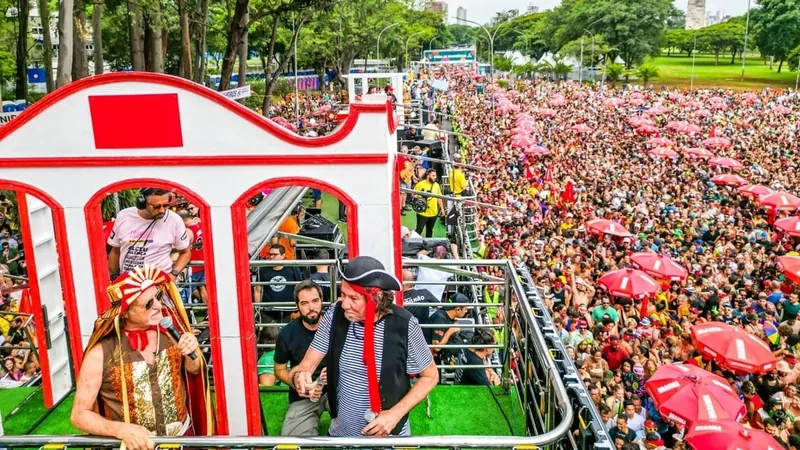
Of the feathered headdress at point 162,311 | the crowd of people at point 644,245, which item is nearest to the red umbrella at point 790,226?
the crowd of people at point 644,245

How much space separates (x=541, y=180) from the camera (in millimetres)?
22656

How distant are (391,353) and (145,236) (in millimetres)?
2770

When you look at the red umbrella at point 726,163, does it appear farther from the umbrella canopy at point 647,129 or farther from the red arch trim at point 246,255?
the red arch trim at point 246,255

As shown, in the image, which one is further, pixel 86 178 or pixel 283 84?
pixel 283 84

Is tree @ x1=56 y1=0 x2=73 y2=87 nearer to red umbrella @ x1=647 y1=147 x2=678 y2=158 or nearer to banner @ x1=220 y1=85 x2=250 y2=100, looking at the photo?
banner @ x1=220 y1=85 x2=250 y2=100

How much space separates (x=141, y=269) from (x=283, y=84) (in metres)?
55.6

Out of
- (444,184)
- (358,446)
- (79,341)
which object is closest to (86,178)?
(79,341)

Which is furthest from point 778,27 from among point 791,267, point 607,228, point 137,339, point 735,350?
point 137,339

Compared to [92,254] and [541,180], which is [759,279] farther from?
[92,254]

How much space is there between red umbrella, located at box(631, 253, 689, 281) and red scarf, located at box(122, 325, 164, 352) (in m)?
11.4

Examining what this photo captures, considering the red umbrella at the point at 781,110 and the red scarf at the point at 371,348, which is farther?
the red umbrella at the point at 781,110

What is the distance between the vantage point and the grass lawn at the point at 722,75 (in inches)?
3034

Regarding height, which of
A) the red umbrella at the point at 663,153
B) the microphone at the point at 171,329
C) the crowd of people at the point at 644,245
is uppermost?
the microphone at the point at 171,329

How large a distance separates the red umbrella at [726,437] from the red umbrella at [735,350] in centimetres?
200
